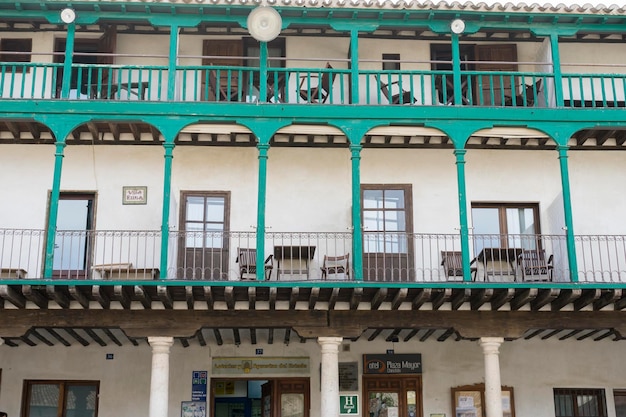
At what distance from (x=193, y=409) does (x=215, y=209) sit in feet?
12.4

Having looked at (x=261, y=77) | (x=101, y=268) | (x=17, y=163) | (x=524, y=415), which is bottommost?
(x=524, y=415)

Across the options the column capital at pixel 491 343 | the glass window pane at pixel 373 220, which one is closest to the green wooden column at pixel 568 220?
the column capital at pixel 491 343

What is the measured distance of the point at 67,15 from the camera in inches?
579

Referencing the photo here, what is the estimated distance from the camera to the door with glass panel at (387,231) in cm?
1565

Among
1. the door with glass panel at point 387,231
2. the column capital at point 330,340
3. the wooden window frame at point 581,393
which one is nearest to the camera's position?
the column capital at point 330,340

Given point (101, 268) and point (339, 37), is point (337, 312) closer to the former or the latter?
point (101, 268)

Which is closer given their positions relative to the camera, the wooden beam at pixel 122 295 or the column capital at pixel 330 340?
the wooden beam at pixel 122 295

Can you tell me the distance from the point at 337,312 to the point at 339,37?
5.87 metres

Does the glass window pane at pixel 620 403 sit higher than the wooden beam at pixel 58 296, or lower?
lower

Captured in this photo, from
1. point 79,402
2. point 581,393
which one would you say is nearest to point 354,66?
point 581,393

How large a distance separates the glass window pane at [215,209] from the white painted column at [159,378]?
291cm

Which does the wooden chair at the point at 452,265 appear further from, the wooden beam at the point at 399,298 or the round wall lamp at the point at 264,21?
the round wall lamp at the point at 264,21

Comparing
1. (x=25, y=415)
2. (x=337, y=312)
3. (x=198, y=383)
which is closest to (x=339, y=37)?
(x=337, y=312)

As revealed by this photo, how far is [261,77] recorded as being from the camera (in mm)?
14906
